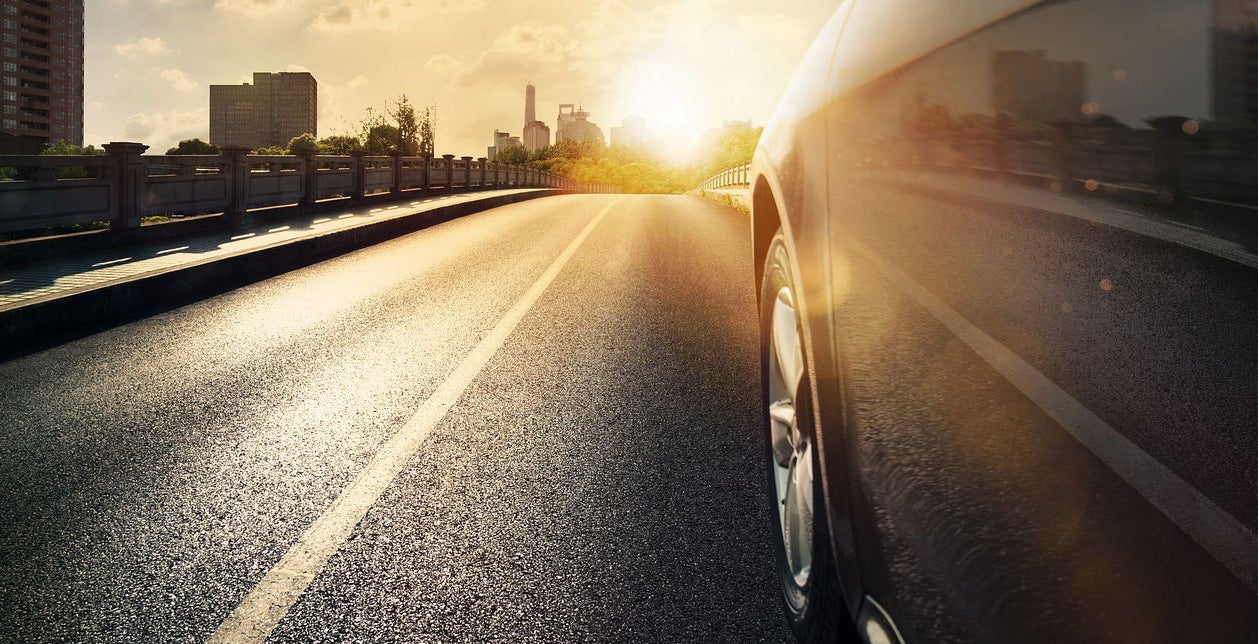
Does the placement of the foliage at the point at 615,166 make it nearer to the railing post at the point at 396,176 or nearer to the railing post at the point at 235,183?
the railing post at the point at 396,176

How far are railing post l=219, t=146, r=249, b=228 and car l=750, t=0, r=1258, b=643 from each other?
13179 millimetres

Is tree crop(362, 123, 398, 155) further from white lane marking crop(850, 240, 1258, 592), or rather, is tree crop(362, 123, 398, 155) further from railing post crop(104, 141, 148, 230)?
white lane marking crop(850, 240, 1258, 592)

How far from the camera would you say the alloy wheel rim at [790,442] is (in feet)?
6.75

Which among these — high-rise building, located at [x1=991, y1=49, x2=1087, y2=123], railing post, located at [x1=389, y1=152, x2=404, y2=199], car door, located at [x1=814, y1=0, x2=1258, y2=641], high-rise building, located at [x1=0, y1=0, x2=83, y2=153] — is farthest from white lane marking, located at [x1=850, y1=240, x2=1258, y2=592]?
high-rise building, located at [x1=0, y1=0, x2=83, y2=153]

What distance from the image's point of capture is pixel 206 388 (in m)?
4.79

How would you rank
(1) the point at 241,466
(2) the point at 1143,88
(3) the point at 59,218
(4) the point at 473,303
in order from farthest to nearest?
(3) the point at 59,218
(4) the point at 473,303
(1) the point at 241,466
(2) the point at 1143,88

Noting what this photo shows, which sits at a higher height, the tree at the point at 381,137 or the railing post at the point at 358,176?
the tree at the point at 381,137

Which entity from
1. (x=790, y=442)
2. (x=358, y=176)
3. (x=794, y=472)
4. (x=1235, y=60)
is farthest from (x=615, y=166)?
(x=1235, y=60)

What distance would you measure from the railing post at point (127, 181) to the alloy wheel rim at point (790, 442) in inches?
395

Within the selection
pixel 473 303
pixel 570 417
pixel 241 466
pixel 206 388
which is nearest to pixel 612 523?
pixel 570 417

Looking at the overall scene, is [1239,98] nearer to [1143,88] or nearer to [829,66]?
[1143,88]

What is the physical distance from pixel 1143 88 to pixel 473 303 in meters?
6.86

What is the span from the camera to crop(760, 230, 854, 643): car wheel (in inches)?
70.0

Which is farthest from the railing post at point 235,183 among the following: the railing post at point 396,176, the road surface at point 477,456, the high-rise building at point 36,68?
the high-rise building at point 36,68
